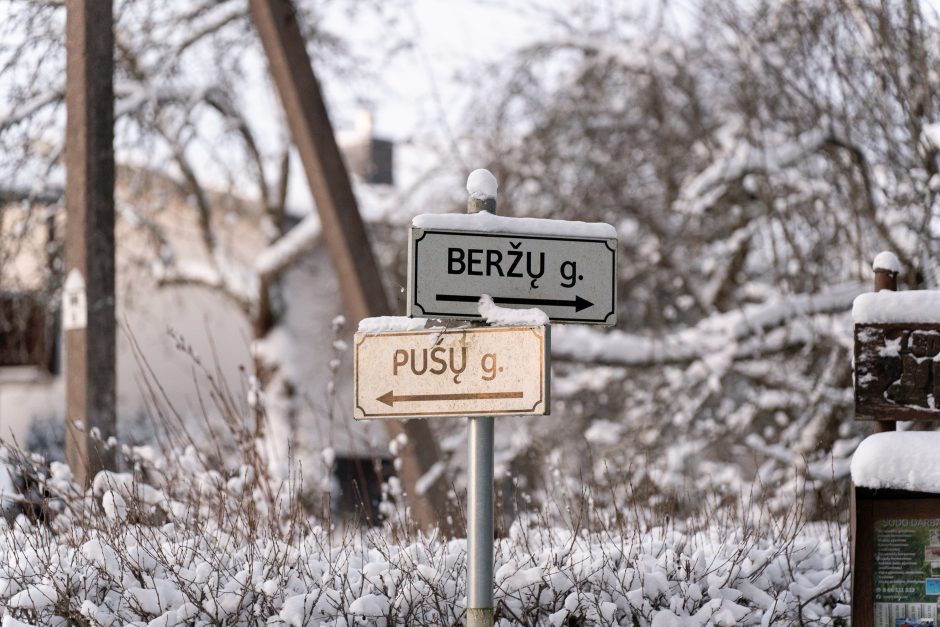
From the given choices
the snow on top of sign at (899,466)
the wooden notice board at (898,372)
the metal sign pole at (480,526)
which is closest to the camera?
the metal sign pole at (480,526)

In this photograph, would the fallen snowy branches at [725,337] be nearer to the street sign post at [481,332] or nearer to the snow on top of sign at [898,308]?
the snow on top of sign at [898,308]

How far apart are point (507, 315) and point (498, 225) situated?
24 centimetres

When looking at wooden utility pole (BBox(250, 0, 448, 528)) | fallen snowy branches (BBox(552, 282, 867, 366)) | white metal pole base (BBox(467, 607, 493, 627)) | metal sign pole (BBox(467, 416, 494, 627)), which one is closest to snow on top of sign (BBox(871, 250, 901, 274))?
metal sign pole (BBox(467, 416, 494, 627))

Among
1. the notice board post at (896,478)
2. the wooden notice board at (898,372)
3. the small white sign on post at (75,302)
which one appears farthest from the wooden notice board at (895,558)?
the small white sign on post at (75,302)

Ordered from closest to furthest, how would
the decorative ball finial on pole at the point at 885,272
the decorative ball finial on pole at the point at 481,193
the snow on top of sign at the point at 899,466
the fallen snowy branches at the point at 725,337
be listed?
the decorative ball finial on pole at the point at 481,193 < the snow on top of sign at the point at 899,466 < the decorative ball finial on pole at the point at 885,272 < the fallen snowy branches at the point at 725,337

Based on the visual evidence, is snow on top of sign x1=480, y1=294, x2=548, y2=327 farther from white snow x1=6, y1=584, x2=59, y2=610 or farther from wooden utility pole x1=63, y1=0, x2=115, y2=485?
wooden utility pole x1=63, y1=0, x2=115, y2=485

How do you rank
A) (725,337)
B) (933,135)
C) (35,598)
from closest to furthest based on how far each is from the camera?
1. (35,598)
2. (933,135)
3. (725,337)

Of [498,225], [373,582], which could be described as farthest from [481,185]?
[373,582]

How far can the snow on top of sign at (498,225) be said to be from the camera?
3086mm

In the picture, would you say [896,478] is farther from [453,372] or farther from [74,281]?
[74,281]

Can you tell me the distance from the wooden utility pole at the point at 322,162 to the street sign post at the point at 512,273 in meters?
4.06

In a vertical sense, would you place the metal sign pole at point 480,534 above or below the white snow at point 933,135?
below

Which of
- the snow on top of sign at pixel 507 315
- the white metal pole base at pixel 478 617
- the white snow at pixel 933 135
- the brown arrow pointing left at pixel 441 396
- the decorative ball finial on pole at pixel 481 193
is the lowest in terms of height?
the white metal pole base at pixel 478 617

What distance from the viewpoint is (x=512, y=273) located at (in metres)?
3.11
